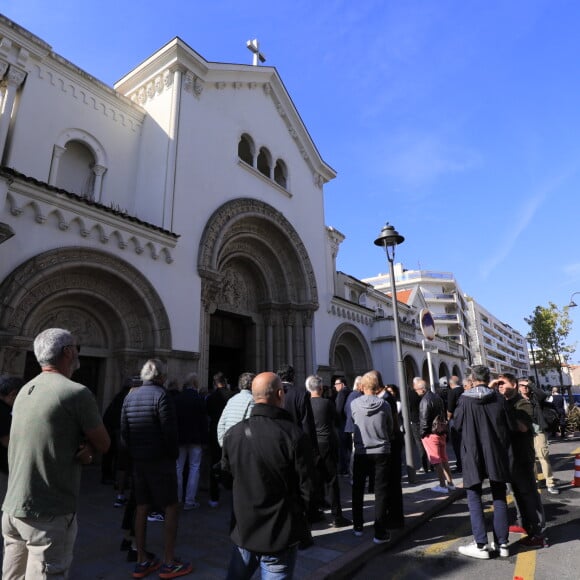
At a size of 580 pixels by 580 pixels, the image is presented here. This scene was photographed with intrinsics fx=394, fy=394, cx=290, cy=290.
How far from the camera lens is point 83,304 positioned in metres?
8.20

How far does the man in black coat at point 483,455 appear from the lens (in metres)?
4.03

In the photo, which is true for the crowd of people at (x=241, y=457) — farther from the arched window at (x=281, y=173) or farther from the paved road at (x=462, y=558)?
the arched window at (x=281, y=173)

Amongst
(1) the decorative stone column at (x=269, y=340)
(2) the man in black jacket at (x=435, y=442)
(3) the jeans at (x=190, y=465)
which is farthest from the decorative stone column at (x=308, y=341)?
(3) the jeans at (x=190, y=465)

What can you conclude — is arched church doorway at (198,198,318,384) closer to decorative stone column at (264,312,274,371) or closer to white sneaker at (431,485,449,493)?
decorative stone column at (264,312,274,371)

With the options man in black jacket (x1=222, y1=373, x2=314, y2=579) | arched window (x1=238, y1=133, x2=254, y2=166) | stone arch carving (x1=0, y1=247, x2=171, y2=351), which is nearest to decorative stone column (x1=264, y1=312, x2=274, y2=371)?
stone arch carving (x1=0, y1=247, x2=171, y2=351)

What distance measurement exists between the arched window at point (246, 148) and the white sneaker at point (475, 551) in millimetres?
12091

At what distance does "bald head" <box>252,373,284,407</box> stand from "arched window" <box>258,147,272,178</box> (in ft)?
40.7

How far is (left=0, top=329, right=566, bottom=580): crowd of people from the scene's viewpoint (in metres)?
2.19

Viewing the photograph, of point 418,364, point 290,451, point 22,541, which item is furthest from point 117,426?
point 418,364

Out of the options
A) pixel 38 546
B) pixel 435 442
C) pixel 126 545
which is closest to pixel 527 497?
pixel 435 442

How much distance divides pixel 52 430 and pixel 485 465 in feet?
13.2

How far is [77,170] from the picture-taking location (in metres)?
10.0

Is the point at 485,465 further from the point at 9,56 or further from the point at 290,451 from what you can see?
the point at 9,56

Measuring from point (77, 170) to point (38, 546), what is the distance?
990 cm
